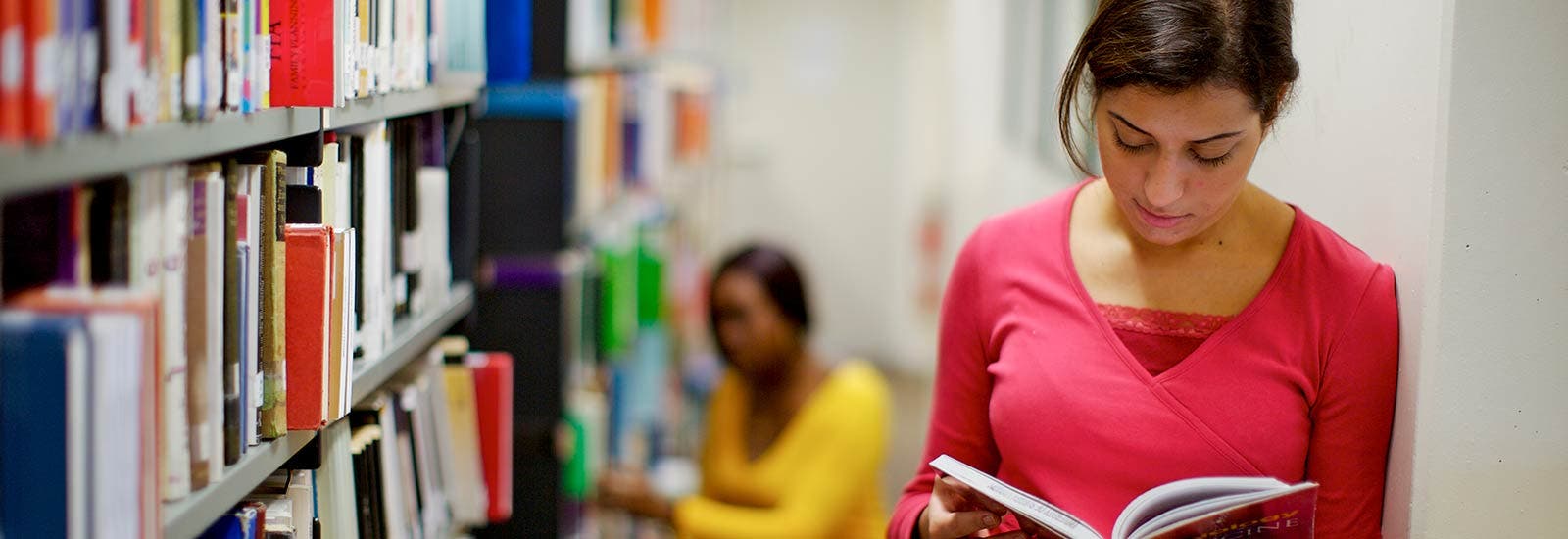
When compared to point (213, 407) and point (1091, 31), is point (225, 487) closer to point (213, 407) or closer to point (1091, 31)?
point (213, 407)

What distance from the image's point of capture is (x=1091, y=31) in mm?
1338

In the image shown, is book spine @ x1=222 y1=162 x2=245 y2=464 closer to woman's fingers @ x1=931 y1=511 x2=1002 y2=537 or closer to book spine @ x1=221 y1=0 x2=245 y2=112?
book spine @ x1=221 y1=0 x2=245 y2=112

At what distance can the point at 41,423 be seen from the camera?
35.1 inches

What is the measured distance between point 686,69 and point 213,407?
387 cm

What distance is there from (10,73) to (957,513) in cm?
97

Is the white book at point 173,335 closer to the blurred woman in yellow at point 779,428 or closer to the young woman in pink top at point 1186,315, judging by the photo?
the young woman in pink top at point 1186,315

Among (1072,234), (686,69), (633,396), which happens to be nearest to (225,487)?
(1072,234)

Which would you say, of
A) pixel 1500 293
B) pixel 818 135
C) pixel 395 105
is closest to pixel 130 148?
pixel 395 105

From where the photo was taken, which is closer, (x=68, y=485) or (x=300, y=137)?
(x=68, y=485)

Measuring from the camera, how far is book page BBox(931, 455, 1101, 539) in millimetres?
1271

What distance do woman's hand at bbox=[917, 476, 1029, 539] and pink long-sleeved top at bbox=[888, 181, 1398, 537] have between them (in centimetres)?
6

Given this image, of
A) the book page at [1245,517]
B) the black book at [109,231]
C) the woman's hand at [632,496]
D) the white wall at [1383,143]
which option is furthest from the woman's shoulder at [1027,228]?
the woman's hand at [632,496]

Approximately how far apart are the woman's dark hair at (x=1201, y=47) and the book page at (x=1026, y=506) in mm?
398

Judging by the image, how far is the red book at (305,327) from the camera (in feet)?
4.26
